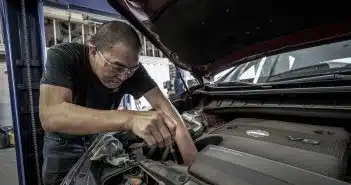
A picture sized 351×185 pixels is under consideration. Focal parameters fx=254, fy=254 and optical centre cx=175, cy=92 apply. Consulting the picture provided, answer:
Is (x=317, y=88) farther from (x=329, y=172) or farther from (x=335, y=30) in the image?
(x=329, y=172)

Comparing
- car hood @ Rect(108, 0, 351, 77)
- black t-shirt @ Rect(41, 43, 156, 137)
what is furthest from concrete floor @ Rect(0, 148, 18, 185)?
car hood @ Rect(108, 0, 351, 77)

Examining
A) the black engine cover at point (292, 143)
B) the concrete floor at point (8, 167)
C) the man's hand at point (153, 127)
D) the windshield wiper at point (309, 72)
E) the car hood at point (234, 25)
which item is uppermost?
the car hood at point (234, 25)

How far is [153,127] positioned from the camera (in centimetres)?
97

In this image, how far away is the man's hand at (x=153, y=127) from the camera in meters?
0.97

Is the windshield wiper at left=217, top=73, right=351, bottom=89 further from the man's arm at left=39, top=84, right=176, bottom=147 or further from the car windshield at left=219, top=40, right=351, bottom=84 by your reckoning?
the man's arm at left=39, top=84, right=176, bottom=147

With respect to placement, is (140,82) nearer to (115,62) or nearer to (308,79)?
(115,62)

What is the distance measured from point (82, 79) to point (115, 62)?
361mm

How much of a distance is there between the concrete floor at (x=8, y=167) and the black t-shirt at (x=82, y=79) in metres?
2.43

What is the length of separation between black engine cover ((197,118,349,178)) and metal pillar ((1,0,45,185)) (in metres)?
1.61

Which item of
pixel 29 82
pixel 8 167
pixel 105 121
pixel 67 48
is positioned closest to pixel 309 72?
pixel 105 121

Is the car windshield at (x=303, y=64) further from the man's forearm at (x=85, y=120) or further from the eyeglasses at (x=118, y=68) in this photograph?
the man's forearm at (x=85, y=120)

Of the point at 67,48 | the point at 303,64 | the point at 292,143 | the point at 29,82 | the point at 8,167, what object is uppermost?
the point at 67,48

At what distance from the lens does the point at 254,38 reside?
1522 millimetres

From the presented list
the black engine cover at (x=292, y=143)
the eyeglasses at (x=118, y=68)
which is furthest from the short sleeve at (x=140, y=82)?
the black engine cover at (x=292, y=143)
